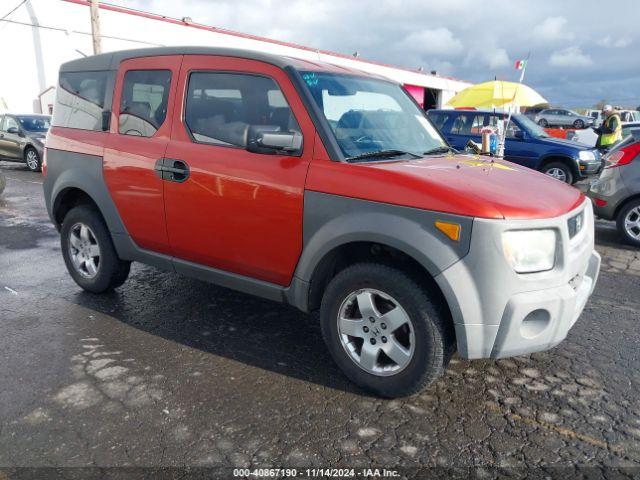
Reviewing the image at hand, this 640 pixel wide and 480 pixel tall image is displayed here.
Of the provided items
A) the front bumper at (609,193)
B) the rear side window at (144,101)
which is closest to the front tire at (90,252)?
the rear side window at (144,101)

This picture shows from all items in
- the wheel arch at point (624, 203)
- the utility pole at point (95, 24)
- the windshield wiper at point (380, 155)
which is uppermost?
the utility pole at point (95, 24)

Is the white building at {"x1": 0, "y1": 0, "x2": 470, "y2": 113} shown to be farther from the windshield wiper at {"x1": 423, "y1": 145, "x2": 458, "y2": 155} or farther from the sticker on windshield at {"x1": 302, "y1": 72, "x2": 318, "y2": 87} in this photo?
the sticker on windshield at {"x1": 302, "y1": 72, "x2": 318, "y2": 87}

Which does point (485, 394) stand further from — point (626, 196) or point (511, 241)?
point (626, 196)

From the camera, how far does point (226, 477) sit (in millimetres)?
2418

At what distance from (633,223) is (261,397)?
5977 mm

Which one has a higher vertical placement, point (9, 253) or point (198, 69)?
point (198, 69)

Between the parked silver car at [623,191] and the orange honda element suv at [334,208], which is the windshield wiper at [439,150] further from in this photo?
the parked silver car at [623,191]

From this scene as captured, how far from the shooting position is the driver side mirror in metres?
3.05

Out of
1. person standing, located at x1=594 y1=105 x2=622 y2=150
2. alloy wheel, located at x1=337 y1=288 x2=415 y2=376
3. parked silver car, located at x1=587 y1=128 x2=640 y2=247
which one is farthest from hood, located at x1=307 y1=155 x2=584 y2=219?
person standing, located at x1=594 y1=105 x2=622 y2=150

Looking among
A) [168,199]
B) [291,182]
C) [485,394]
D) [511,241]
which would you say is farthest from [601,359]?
[168,199]

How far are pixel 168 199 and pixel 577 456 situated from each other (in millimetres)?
2942

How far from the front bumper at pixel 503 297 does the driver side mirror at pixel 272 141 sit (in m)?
1.14

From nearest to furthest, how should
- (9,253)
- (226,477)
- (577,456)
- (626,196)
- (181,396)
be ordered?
(226,477), (577,456), (181,396), (9,253), (626,196)

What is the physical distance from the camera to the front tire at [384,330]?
2.82 metres
